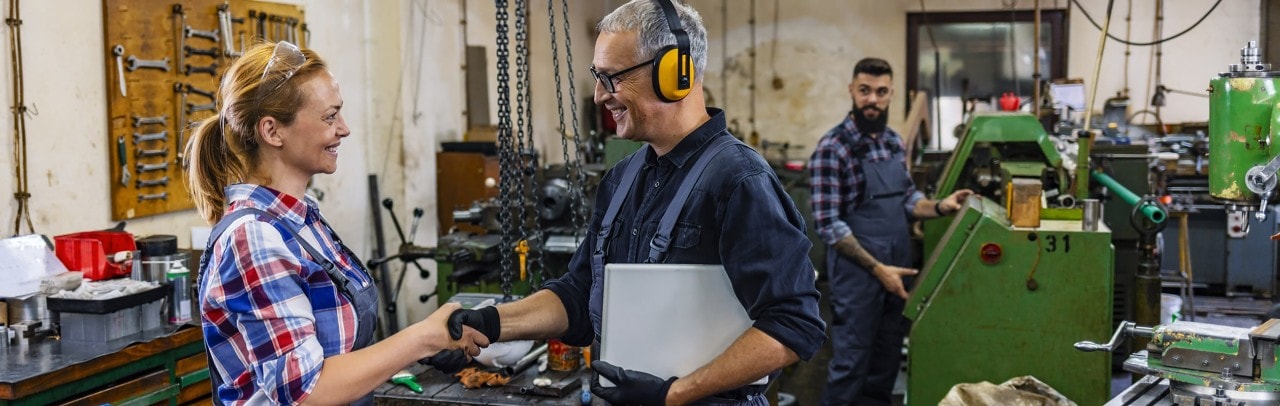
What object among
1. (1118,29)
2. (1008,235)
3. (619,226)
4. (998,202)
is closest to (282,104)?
(619,226)

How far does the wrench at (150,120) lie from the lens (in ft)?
11.3

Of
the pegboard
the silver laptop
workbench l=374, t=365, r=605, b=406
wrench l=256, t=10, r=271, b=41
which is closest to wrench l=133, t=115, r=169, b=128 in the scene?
the pegboard

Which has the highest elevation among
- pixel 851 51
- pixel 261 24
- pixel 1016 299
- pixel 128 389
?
pixel 851 51

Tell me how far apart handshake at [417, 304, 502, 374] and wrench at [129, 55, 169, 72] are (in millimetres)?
2196

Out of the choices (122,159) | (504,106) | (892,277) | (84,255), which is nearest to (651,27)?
(504,106)

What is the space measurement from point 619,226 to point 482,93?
4.40 meters

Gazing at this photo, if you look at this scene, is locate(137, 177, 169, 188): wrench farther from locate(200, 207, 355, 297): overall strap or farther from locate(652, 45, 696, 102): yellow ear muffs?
locate(652, 45, 696, 102): yellow ear muffs

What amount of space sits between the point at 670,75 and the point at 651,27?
0.08 m

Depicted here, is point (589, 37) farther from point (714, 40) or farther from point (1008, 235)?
point (1008, 235)

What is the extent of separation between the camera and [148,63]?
11.3 ft

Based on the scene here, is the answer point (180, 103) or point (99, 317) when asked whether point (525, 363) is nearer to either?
point (99, 317)

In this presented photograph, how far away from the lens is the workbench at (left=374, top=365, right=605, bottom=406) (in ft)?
7.41

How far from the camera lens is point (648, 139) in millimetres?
1623

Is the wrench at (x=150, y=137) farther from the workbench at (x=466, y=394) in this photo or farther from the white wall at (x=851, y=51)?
the white wall at (x=851, y=51)
